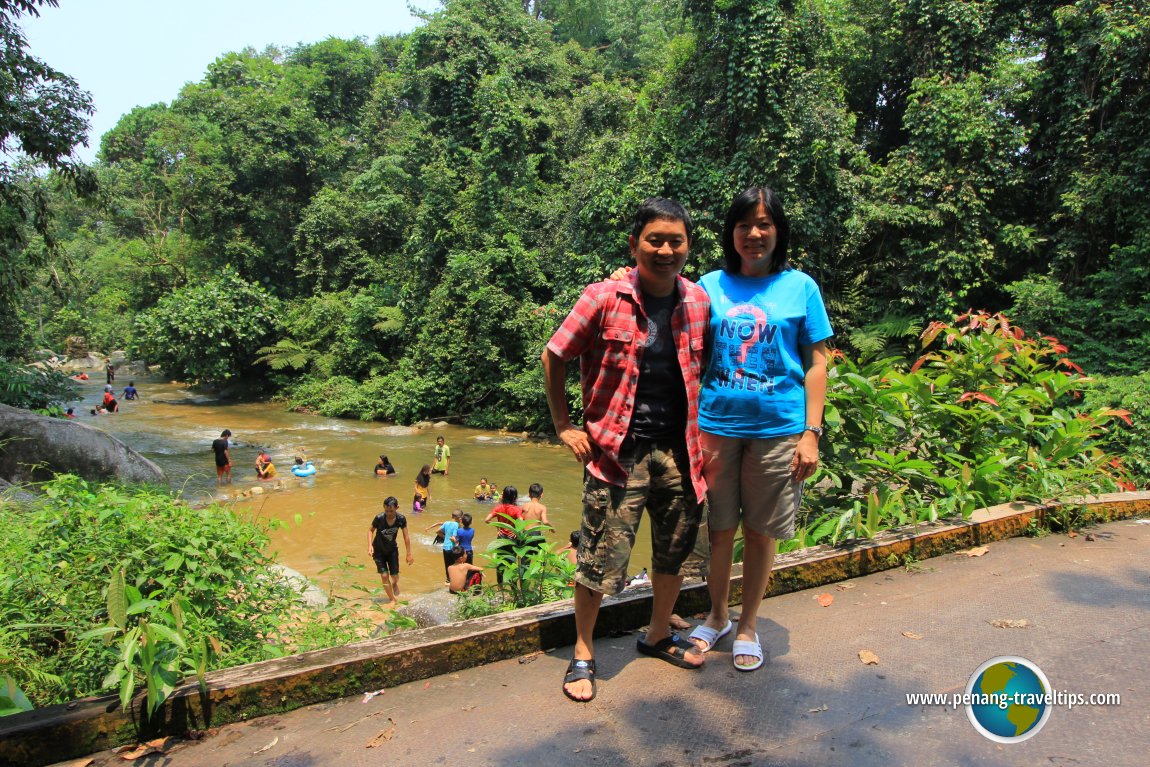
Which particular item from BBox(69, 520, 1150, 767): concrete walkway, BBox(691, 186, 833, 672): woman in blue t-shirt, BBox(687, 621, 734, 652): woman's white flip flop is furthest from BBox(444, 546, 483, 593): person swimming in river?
BBox(691, 186, 833, 672): woman in blue t-shirt

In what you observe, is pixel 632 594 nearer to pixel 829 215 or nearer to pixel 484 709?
pixel 484 709

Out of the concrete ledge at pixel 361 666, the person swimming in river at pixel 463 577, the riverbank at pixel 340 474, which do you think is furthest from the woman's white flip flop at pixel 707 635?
the riverbank at pixel 340 474

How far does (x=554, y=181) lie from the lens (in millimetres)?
23297

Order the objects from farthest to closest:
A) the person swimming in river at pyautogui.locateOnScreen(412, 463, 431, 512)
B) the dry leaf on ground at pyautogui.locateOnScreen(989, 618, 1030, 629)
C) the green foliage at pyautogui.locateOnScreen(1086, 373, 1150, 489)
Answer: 1. the person swimming in river at pyautogui.locateOnScreen(412, 463, 431, 512)
2. the green foliage at pyautogui.locateOnScreen(1086, 373, 1150, 489)
3. the dry leaf on ground at pyautogui.locateOnScreen(989, 618, 1030, 629)

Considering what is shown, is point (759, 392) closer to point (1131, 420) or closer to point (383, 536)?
point (383, 536)

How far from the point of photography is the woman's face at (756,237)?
2.72m

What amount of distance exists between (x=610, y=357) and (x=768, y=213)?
0.84 meters

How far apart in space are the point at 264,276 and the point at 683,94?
1879 centimetres

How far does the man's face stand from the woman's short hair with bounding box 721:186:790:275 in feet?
0.79

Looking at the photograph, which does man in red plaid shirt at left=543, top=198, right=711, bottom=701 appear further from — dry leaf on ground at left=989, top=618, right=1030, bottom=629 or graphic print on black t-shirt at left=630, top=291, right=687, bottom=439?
dry leaf on ground at left=989, top=618, right=1030, bottom=629

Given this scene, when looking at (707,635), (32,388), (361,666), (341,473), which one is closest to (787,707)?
(707,635)

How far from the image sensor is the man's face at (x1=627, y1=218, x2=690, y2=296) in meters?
2.57

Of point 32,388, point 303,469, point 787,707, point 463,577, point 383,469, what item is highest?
point 32,388

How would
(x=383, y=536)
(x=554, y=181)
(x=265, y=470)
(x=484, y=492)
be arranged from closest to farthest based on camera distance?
(x=383, y=536) → (x=484, y=492) → (x=265, y=470) → (x=554, y=181)
